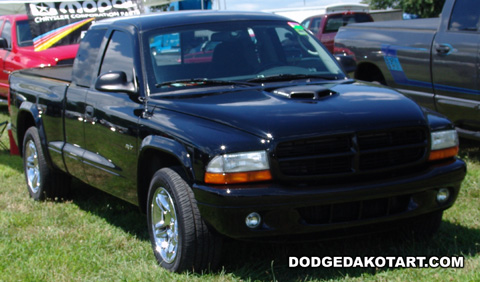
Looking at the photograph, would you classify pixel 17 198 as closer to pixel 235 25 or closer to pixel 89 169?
pixel 89 169

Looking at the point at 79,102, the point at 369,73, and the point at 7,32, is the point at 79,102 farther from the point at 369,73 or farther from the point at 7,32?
the point at 7,32

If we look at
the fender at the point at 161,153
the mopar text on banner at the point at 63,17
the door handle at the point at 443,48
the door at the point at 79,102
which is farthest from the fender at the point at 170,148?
the mopar text on banner at the point at 63,17

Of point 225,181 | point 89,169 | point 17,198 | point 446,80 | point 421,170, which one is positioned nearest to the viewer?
point 225,181

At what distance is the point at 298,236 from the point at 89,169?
211 centimetres

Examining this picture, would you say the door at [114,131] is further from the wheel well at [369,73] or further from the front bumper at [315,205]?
the wheel well at [369,73]

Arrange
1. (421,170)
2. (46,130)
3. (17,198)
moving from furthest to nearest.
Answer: (17,198)
(46,130)
(421,170)

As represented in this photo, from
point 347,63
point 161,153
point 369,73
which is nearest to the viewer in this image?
point 161,153

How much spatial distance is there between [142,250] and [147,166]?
589mm

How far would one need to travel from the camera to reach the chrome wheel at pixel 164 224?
432 centimetres

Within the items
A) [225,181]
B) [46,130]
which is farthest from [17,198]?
Answer: [225,181]

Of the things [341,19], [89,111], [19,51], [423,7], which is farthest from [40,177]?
[423,7]

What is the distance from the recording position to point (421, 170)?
14.0ft

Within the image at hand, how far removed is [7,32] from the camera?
43.8 feet

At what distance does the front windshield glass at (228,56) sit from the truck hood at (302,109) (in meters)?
0.30
